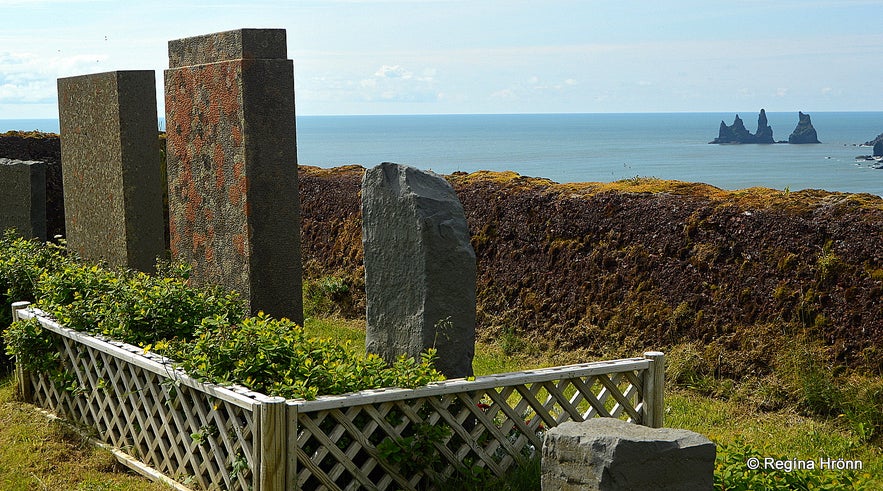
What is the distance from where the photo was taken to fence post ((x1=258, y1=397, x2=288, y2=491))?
4.51 metres

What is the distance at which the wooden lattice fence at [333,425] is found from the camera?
4.67 m

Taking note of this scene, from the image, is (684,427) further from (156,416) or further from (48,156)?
(48,156)

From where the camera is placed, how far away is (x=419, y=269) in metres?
5.60

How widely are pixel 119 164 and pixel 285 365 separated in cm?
408

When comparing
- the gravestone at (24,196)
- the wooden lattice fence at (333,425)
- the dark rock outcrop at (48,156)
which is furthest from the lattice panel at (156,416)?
the dark rock outcrop at (48,156)

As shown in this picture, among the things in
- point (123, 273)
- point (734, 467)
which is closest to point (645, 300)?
point (734, 467)

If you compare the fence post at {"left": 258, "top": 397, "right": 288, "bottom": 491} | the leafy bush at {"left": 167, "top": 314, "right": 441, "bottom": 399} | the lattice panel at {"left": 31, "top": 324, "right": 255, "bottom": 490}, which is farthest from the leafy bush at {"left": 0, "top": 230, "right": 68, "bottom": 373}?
the fence post at {"left": 258, "top": 397, "right": 288, "bottom": 491}

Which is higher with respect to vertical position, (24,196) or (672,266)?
(24,196)

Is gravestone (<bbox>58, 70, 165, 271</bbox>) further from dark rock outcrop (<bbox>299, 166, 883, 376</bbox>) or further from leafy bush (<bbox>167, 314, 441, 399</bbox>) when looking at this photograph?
dark rock outcrop (<bbox>299, 166, 883, 376</bbox>)

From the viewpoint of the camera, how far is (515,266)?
938 centimetres

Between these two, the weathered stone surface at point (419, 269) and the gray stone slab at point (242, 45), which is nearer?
the weathered stone surface at point (419, 269)

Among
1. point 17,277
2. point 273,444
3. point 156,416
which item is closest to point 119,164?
point 17,277

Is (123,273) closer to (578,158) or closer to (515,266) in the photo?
(515,266)

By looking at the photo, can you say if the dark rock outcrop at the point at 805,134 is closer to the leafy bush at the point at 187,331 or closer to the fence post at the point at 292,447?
the leafy bush at the point at 187,331
